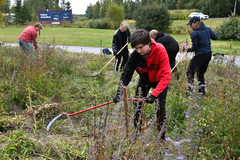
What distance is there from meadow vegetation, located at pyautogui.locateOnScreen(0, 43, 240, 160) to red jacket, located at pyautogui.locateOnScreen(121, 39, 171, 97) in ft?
1.10

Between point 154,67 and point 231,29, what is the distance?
16.5 metres

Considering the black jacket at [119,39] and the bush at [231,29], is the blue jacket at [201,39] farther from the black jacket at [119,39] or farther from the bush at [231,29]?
the bush at [231,29]

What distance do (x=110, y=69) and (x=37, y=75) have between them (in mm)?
3664

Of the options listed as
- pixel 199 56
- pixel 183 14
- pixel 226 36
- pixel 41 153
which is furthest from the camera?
pixel 183 14

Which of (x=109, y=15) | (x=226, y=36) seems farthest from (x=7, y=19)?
(x=226, y=36)

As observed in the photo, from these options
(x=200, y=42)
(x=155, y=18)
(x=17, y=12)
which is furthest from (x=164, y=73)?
(x=17, y=12)

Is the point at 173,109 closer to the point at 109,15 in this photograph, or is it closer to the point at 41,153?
the point at 41,153

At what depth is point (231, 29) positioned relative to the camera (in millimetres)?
16203

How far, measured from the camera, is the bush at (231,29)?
16.1 m

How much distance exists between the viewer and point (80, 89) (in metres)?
5.03

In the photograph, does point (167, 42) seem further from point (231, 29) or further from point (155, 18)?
point (155, 18)

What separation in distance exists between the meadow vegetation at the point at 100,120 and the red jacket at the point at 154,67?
1.10ft

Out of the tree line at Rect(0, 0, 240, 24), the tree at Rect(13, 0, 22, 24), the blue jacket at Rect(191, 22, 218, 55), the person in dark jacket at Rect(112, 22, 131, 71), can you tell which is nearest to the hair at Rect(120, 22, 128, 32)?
the person in dark jacket at Rect(112, 22, 131, 71)

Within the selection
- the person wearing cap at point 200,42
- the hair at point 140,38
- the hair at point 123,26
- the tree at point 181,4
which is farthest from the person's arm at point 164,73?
the tree at point 181,4
